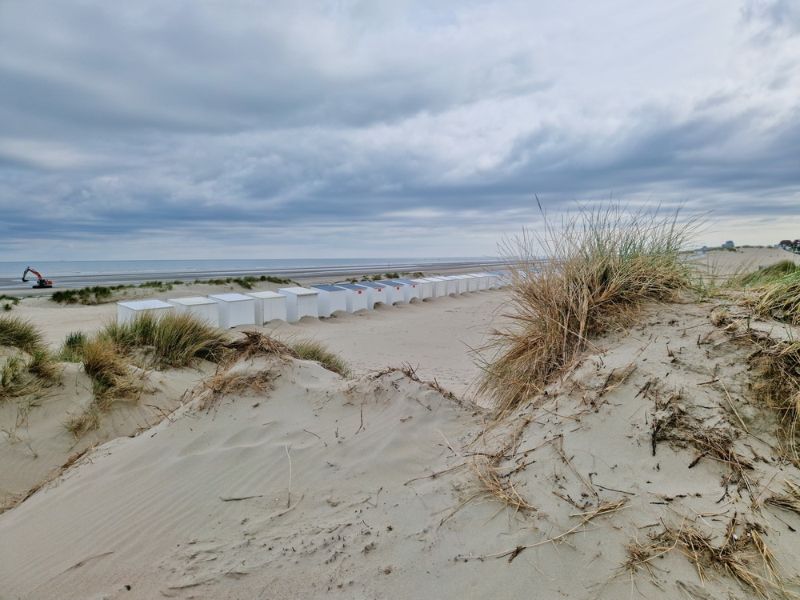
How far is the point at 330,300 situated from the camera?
672 inches

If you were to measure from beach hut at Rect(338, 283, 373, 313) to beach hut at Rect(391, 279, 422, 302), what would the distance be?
2558 mm

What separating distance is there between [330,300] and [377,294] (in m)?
3.03

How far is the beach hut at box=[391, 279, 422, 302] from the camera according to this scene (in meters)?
21.3

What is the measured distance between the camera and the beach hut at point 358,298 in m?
18.0

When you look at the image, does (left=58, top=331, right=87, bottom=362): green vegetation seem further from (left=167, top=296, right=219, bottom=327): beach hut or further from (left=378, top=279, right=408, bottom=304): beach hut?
(left=378, top=279, right=408, bottom=304): beach hut

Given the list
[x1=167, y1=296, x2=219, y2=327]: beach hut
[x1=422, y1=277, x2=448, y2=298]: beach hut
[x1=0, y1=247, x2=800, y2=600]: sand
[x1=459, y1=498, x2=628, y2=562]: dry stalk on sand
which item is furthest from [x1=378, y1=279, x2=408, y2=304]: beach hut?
[x1=459, y1=498, x2=628, y2=562]: dry stalk on sand

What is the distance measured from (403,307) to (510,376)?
16085 mm

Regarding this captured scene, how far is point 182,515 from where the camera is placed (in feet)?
10.5

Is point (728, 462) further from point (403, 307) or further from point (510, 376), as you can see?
point (403, 307)

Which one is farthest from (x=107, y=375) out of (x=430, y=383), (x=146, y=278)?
(x=146, y=278)

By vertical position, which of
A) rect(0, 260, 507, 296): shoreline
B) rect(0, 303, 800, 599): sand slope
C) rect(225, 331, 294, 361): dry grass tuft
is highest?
rect(0, 260, 507, 296): shoreline

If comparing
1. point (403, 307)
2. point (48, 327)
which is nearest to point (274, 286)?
point (403, 307)

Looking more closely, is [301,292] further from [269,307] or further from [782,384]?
[782,384]

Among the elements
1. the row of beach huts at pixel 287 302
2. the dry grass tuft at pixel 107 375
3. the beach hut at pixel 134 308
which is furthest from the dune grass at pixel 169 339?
the beach hut at pixel 134 308
